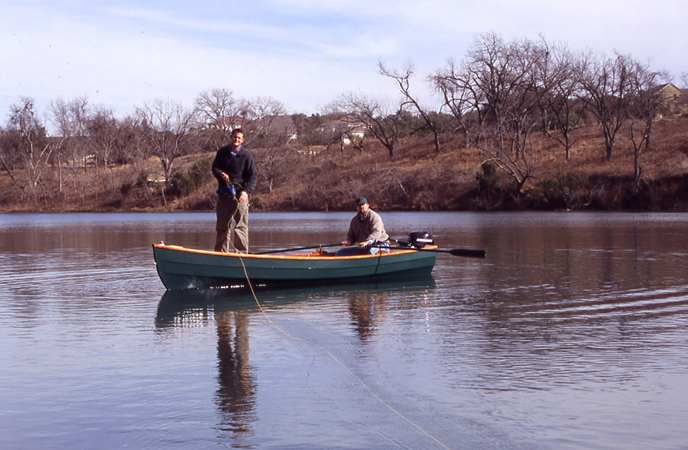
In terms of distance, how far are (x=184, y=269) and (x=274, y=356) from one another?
642cm

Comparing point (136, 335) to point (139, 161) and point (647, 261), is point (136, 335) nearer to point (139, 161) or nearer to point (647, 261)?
point (647, 261)

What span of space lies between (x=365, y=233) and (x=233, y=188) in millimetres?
3556

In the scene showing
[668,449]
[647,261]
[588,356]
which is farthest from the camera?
[647,261]

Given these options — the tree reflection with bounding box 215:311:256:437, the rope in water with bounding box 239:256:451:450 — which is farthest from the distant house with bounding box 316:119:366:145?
the tree reflection with bounding box 215:311:256:437

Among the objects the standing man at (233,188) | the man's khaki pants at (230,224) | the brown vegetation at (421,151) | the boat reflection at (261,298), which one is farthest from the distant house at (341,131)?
the standing man at (233,188)

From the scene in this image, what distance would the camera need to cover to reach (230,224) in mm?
17312

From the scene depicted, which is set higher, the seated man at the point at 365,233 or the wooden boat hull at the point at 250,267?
the seated man at the point at 365,233

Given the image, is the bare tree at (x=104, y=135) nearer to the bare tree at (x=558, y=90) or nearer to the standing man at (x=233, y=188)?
the bare tree at (x=558, y=90)

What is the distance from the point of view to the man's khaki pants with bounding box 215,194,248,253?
17125 millimetres

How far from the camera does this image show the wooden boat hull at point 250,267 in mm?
16734

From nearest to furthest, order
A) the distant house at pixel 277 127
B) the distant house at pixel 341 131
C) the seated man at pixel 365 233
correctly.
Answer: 1. the seated man at pixel 365 233
2. the distant house at pixel 277 127
3. the distant house at pixel 341 131

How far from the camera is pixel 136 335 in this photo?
1254 centimetres

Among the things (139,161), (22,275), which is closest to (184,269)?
(22,275)

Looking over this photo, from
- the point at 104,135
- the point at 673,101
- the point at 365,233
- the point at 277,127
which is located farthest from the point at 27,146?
the point at 365,233
